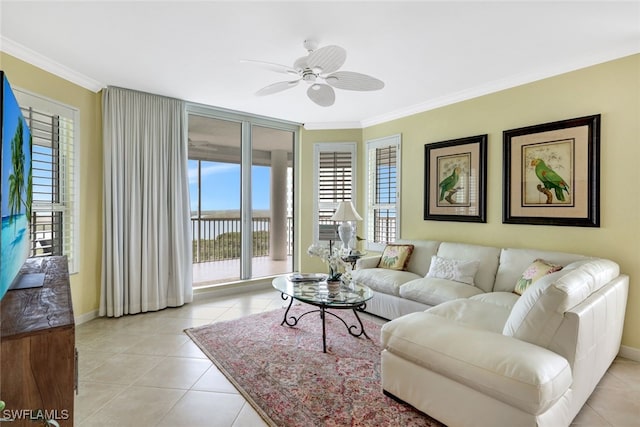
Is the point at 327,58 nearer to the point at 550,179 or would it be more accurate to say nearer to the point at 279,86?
the point at 279,86

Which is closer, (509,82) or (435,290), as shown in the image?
(435,290)

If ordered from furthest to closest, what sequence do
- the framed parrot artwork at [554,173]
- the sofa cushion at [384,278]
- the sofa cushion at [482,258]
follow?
1. the sofa cushion at [384,278]
2. the sofa cushion at [482,258]
3. the framed parrot artwork at [554,173]

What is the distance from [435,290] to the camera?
10.3ft

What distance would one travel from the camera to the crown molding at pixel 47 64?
2711 mm

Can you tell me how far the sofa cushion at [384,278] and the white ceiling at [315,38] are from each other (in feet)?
7.10

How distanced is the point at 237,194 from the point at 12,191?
332 centimetres

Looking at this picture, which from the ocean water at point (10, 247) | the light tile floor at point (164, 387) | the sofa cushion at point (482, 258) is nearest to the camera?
the ocean water at point (10, 247)

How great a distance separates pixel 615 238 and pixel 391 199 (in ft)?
8.38

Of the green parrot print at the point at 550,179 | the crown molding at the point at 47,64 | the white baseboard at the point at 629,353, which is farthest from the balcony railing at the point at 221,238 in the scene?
the white baseboard at the point at 629,353

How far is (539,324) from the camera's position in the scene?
1.73 m

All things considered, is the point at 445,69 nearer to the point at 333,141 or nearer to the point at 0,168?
the point at 333,141

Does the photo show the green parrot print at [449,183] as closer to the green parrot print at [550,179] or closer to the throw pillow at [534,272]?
the green parrot print at [550,179]

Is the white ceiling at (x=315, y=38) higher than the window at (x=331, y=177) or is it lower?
higher

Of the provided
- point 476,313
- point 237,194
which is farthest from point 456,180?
point 237,194
